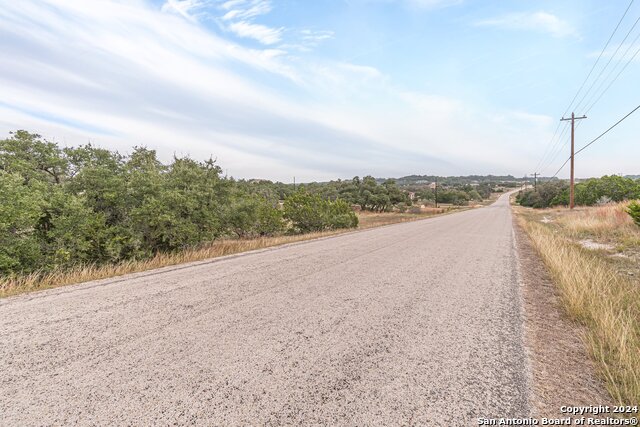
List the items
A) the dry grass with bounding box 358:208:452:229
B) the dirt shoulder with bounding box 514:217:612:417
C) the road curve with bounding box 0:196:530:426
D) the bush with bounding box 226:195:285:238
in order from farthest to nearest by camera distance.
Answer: the dry grass with bounding box 358:208:452:229, the bush with bounding box 226:195:285:238, the dirt shoulder with bounding box 514:217:612:417, the road curve with bounding box 0:196:530:426

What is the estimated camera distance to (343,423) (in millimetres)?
2107

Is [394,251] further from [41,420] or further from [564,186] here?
[564,186]

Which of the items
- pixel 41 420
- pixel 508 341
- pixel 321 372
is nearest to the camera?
pixel 41 420

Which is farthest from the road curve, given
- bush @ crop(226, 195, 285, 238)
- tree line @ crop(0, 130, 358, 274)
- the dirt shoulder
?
bush @ crop(226, 195, 285, 238)

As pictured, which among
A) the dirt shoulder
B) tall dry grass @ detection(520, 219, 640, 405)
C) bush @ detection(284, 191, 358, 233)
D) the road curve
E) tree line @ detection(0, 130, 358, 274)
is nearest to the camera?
the road curve

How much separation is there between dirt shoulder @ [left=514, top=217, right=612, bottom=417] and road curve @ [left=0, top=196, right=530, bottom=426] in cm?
15

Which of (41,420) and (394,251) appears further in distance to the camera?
(394,251)

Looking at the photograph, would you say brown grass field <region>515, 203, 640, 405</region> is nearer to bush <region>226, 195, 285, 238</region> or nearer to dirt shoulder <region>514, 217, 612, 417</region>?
dirt shoulder <region>514, 217, 612, 417</region>

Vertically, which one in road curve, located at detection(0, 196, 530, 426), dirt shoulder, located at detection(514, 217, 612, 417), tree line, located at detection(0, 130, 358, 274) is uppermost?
tree line, located at detection(0, 130, 358, 274)

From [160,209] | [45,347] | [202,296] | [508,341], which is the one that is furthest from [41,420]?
[160,209]

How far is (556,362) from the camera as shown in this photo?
3049 millimetres

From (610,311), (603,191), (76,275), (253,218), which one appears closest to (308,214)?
(253,218)

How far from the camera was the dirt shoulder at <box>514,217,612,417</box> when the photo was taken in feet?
8.07

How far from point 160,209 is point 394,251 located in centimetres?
789
